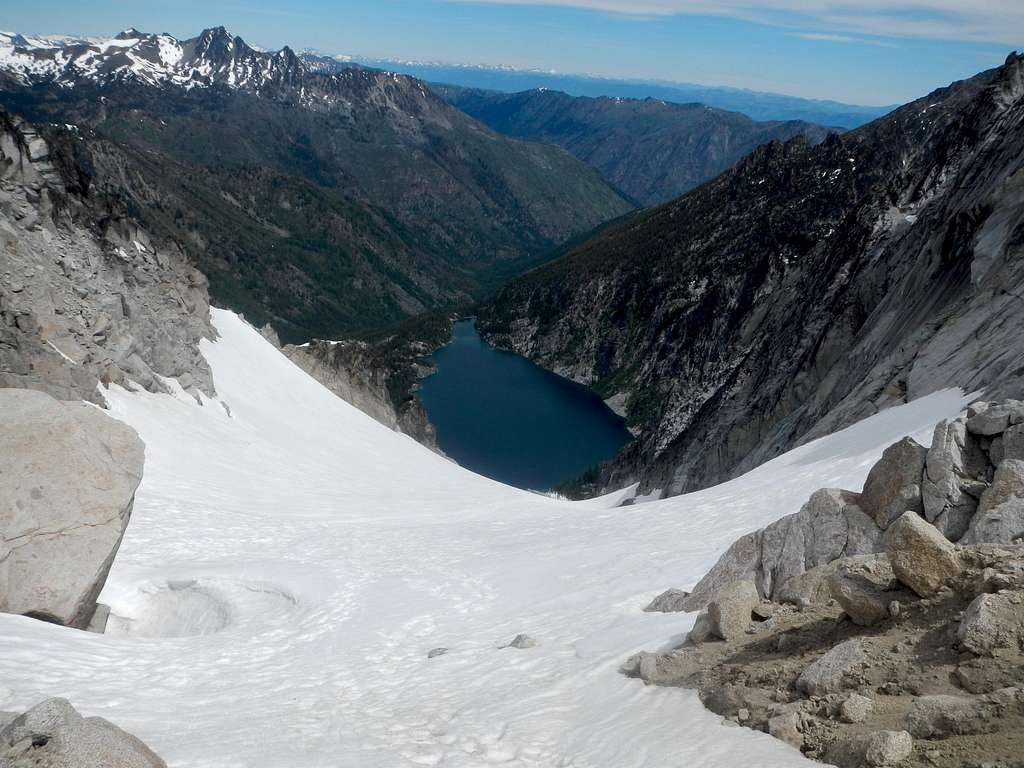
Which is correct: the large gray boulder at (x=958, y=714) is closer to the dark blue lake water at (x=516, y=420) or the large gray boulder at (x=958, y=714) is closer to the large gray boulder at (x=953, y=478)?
the large gray boulder at (x=953, y=478)

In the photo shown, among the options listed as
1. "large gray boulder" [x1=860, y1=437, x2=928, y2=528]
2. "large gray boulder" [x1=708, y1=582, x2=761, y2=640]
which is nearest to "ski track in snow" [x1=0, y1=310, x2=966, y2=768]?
"large gray boulder" [x1=708, y1=582, x2=761, y2=640]

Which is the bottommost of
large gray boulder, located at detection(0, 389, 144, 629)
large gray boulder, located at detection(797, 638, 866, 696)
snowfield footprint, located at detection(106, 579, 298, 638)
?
snowfield footprint, located at detection(106, 579, 298, 638)

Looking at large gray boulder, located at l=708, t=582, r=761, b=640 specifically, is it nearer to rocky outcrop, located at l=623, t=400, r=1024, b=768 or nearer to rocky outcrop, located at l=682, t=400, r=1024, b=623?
rocky outcrop, located at l=623, t=400, r=1024, b=768

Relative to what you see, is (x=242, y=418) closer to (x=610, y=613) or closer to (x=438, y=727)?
(x=610, y=613)

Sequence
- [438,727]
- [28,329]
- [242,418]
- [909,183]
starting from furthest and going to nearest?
1. [909,183]
2. [242,418]
3. [28,329]
4. [438,727]

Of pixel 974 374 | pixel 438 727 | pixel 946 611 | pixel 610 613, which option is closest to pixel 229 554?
pixel 610 613

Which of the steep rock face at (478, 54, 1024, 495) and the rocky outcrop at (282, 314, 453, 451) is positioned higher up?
the steep rock face at (478, 54, 1024, 495)

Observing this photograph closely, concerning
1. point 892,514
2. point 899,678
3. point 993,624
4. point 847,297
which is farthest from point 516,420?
point 993,624
